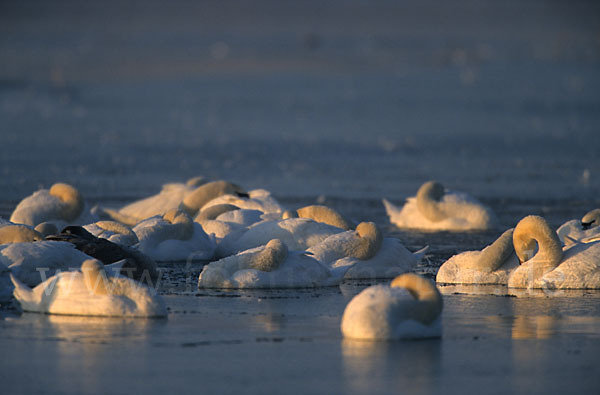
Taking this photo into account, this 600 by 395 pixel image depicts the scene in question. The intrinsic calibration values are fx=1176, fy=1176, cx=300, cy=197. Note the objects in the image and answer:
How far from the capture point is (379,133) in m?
35.7

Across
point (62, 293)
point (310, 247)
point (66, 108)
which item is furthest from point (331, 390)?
point (66, 108)

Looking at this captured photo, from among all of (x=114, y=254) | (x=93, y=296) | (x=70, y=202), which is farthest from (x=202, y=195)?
(x=93, y=296)

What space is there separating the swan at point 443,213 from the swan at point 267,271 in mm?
5860

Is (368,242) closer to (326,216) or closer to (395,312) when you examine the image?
(326,216)

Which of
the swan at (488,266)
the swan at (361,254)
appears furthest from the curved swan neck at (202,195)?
the swan at (488,266)

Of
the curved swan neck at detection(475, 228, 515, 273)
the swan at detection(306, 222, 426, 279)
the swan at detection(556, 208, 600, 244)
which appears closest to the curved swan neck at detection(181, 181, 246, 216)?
the swan at detection(306, 222, 426, 279)

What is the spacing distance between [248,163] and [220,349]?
18840 mm

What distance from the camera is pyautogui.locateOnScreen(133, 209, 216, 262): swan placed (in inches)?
505

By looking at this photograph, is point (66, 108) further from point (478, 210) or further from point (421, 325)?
point (421, 325)

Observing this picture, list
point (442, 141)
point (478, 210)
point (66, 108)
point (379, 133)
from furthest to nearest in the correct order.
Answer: point (66, 108), point (379, 133), point (442, 141), point (478, 210)

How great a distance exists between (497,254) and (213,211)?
4.59 meters

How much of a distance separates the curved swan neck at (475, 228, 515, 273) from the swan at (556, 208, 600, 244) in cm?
169

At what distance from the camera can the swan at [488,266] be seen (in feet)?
36.5

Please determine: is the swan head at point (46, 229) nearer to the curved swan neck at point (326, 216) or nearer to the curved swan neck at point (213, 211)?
the curved swan neck at point (326, 216)
